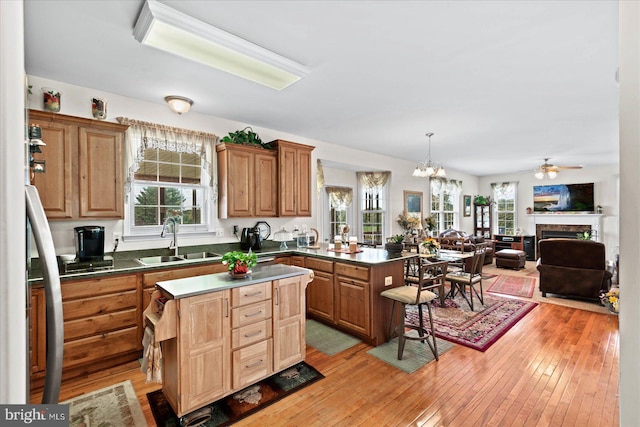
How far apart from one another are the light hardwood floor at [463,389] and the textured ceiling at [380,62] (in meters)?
2.55

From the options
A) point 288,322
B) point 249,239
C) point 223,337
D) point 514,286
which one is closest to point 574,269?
point 514,286

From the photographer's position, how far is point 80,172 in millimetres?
2818

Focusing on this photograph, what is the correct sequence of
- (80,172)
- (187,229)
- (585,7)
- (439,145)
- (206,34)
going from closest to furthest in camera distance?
1. (585,7)
2. (206,34)
3. (80,172)
4. (187,229)
5. (439,145)

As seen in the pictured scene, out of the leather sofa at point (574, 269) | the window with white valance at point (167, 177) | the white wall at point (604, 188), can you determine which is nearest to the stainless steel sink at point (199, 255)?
the window with white valance at point (167, 177)

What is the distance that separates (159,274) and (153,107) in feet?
6.52

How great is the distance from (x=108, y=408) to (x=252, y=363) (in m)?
1.07

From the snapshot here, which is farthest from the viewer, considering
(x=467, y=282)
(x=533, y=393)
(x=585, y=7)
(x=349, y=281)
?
(x=467, y=282)

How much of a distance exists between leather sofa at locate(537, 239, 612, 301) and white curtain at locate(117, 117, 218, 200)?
17.4 ft

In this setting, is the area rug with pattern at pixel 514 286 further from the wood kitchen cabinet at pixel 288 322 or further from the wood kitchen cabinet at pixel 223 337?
the wood kitchen cabinet at pixel 223 337

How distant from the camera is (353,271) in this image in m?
3.27

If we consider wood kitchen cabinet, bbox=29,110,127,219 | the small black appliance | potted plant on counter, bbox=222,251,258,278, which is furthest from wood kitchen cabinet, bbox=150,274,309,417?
the small black appliance

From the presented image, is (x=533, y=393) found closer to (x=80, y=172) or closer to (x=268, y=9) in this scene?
(x=268, y=9)

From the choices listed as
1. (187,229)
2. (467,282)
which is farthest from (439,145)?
(187,229)

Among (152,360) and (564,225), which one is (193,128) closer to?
(152,360)
